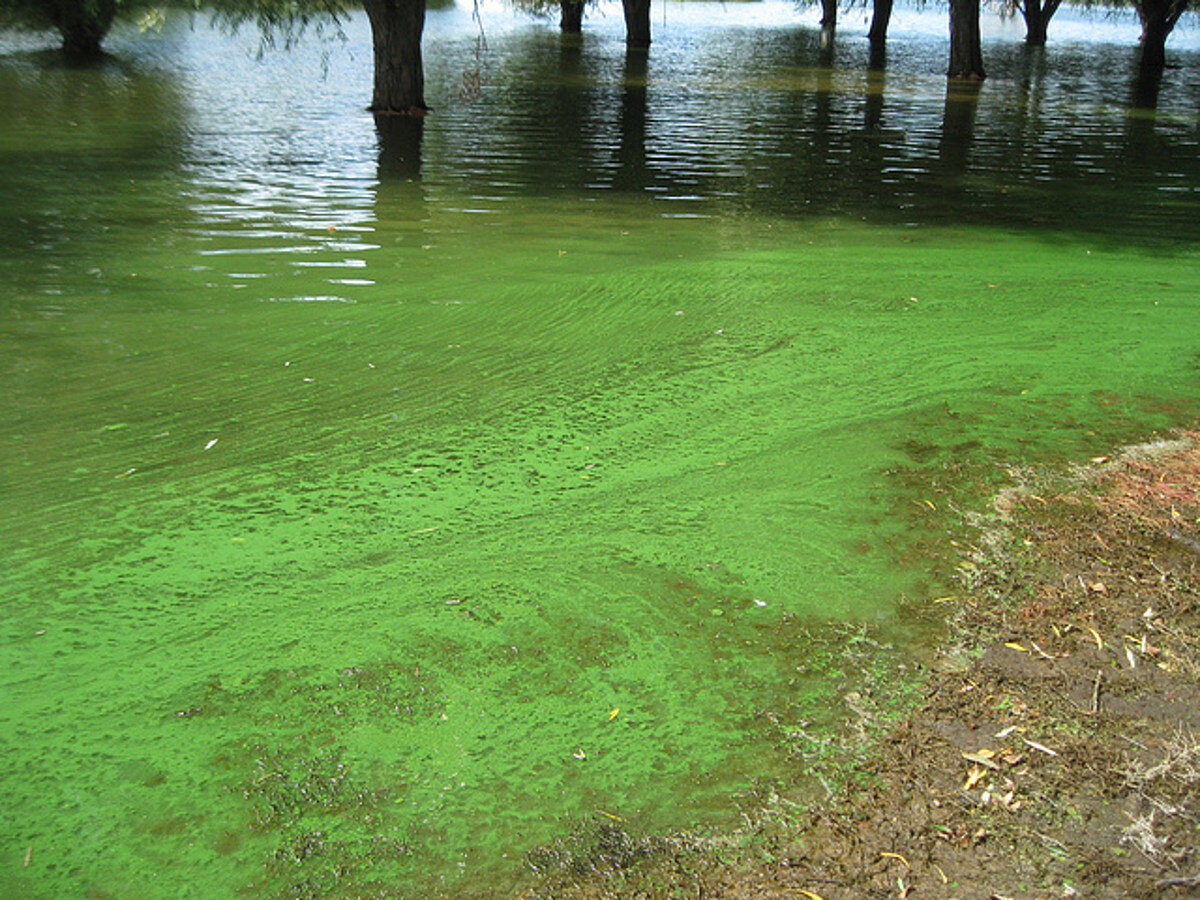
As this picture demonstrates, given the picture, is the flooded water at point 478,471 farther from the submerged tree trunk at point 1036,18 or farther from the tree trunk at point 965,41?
the submerged tree trunk at point 1036,18

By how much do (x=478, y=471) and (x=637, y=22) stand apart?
908 inches

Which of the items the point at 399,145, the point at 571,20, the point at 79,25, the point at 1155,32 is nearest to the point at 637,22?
the point at 571,20

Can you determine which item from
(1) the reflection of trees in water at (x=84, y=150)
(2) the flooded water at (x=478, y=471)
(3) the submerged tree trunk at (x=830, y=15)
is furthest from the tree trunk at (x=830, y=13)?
(2) the flooded water at (x=478, y=471)

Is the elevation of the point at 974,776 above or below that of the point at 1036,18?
below

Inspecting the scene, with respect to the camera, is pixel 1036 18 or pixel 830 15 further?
pixel 830 15

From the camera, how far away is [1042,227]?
25.3ft

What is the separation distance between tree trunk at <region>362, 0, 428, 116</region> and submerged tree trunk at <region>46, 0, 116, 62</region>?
9217mm

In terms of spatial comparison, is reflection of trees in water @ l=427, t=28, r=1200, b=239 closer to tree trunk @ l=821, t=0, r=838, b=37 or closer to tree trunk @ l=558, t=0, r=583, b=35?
tree trunk @ l=558, t=0, r=583, b=35

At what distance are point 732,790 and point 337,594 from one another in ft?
4.16

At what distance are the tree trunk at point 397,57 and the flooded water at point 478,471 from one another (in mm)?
3675

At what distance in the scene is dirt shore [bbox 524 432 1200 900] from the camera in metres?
1.97

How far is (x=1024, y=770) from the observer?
7.38ft

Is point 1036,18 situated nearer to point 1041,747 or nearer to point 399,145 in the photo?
point 399,145

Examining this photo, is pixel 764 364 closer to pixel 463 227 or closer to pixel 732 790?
pixel 732 790
